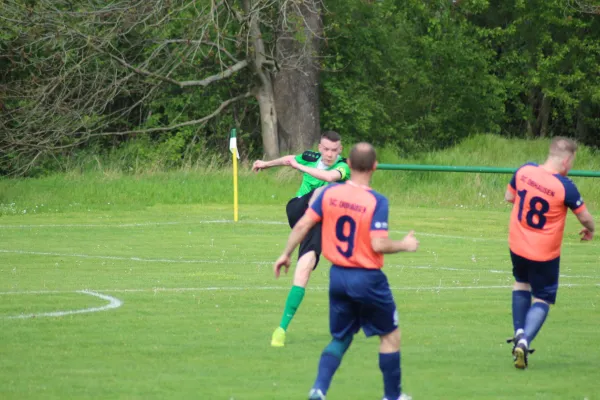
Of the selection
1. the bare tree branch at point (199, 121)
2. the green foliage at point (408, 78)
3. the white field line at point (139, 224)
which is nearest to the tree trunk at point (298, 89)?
the bare tree branch at point (199, 121)

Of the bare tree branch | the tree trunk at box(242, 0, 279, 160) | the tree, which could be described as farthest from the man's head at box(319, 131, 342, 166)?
the bare tree branch

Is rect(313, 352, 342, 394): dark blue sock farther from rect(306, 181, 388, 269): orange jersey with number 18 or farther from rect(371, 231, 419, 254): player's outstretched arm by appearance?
rect(371, 231, 419, 254): player's outstretched arm

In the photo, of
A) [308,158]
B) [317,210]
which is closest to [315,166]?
[308,158]

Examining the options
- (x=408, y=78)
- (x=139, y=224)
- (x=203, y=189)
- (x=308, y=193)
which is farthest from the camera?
(x=408, y=78)

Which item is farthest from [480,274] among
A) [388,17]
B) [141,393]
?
[388,17]

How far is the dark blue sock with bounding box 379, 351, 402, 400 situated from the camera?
7.07 metres

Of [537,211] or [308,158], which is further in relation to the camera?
[308,158]

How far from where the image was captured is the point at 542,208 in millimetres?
8992

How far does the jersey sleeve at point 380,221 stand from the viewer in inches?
273

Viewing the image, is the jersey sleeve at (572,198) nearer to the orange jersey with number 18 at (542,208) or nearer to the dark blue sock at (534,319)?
the orange jersey with number 18 at (542,208)

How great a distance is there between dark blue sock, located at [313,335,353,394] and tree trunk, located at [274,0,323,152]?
1114 inches

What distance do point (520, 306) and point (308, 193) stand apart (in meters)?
2.53

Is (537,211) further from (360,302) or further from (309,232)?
(360,302)

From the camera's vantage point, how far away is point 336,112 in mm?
40688
